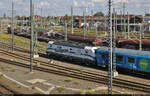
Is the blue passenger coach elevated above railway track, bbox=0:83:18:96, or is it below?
above

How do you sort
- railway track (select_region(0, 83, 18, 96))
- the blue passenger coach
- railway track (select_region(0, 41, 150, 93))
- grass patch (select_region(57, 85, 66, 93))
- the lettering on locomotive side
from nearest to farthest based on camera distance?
1. railway track (select_region(0, 83, 18, 96))
2. grass patch (select_region(57, 85, 66, 93))
3. railway track (select_region(0, 41, 150, 93))
4. the lettering on locomotive side
5. the blue passenger coach

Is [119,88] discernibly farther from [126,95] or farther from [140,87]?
[126,95]

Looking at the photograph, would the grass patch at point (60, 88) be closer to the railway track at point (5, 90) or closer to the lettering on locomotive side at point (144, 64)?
the railway track at point (5, 90)

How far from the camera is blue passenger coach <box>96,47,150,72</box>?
2059cm

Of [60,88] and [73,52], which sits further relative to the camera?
[73,52]

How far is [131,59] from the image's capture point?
2175 centimetres

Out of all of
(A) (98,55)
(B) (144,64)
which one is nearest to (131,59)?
(B) (144,64)

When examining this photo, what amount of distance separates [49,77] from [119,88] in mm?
7749

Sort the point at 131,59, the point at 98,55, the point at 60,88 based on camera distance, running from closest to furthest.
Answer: the point at 60,88, the point at 131,59, the point at 98,55

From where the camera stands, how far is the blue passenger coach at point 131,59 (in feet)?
67.6

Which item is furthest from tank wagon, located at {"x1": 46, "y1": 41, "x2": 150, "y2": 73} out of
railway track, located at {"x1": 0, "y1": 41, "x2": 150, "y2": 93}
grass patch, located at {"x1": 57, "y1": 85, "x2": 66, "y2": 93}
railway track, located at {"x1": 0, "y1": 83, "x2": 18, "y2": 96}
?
railway track, located at {"x1": 0, "y1": 83, "x2": 18, "y2": 96}

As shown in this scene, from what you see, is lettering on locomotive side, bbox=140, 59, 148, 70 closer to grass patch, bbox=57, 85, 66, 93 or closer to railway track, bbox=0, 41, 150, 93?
railway track, bbox=0, 41, 150, 93

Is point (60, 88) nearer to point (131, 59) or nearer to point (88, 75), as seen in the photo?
point (88, 75)

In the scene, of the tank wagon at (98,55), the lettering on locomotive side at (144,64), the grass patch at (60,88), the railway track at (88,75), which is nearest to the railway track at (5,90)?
the grass patch at (60,88)
